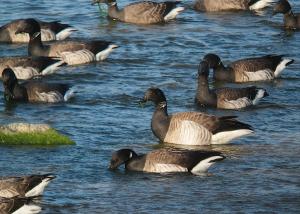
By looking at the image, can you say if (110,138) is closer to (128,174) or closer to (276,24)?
(128,174)

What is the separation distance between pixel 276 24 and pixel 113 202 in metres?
17.4

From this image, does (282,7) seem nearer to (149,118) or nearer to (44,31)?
(44,31)

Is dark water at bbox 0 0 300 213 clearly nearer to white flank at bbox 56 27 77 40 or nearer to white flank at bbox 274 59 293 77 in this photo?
white flank at bbox 274 59 293 77

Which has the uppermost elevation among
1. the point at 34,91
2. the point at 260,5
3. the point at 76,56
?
the point at 34,91

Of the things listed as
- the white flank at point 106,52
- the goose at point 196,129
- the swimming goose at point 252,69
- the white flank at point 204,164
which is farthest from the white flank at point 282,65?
the white flank at point 204,164

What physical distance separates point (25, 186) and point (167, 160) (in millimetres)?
3185

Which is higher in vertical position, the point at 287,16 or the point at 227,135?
the point at 227,135

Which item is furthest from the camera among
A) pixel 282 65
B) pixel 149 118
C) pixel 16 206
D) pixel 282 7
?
pixel 282 7

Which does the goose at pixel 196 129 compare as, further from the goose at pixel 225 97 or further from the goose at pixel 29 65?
the goose at pixel 29 65

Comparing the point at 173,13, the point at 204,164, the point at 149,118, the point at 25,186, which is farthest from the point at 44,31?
the point at 25,186

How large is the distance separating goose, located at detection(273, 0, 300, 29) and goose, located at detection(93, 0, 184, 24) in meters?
3.07

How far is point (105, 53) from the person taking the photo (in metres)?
28.5

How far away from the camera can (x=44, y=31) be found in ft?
101

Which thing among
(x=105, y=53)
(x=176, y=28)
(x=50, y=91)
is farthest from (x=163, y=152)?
(x=176, y=28)
